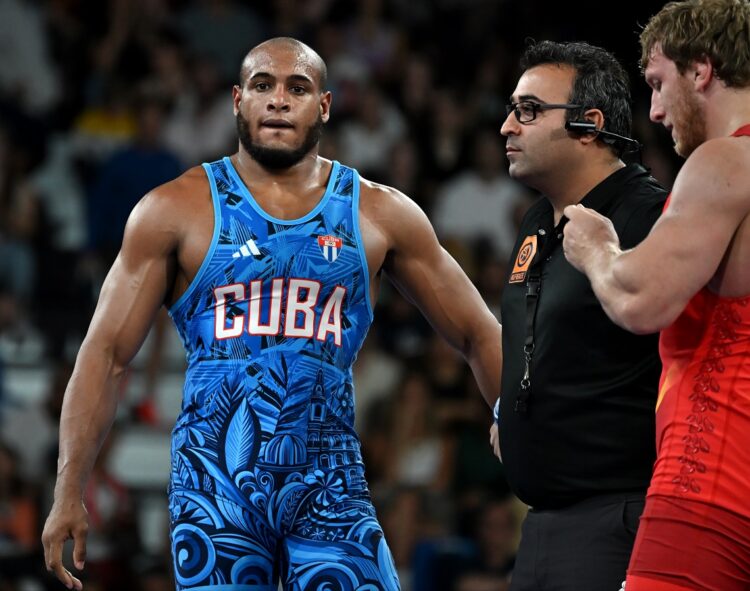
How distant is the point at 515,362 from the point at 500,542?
343 centimetres

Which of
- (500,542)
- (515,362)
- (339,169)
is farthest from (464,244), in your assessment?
(515,362)

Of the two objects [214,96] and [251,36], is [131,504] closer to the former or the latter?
[214,96]

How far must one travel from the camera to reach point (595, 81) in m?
3.61

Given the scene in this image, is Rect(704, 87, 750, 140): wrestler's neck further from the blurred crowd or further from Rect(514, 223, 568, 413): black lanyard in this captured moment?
the blurred crowd

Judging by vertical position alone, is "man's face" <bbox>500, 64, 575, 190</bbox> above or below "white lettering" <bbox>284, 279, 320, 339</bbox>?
above

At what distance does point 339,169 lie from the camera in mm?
4098

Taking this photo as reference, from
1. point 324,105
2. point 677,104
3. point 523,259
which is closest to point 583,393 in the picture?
point 523,259

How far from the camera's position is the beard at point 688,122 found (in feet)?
9.84

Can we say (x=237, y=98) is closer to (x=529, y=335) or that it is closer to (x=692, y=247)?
(x=529, y=335)

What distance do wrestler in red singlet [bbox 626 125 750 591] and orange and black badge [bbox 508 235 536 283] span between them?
670 millimetres

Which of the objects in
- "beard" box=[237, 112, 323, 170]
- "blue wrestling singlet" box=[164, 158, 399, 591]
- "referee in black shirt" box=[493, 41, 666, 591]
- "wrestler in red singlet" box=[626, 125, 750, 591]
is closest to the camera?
"wrestler in red singlet" box=[626, 125, 750, 591]

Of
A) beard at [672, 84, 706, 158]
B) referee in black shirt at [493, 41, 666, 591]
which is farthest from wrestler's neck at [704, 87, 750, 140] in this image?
referee in black shirt at [493, 41, 666, 591]

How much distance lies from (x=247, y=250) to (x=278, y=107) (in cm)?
46

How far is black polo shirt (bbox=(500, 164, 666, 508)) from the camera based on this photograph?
3266 millimetres
